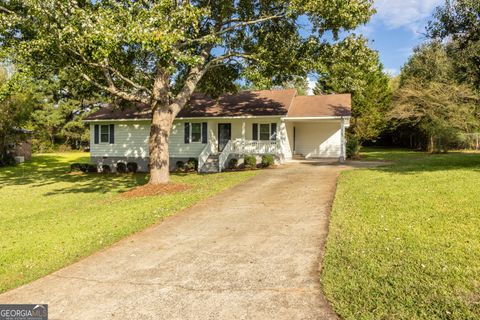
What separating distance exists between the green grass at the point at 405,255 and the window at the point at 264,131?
1210cm

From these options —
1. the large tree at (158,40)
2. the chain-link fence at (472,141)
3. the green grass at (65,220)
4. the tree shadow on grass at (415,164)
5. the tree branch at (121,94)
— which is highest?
the large tree at (158,40)

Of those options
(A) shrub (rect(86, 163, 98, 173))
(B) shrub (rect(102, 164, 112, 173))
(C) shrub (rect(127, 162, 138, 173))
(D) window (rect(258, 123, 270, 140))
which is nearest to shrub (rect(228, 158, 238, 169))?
(D) window (rect(258, 123, 270, 140))

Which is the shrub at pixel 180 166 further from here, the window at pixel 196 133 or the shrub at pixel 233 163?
the shrub at pixel 233 163

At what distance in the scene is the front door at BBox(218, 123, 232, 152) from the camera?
22.3 metres

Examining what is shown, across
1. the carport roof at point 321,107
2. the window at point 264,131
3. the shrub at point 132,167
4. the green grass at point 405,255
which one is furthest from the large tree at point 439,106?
the green grass at point 405,255

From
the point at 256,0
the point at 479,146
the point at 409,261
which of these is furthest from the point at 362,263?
the point at 479,146

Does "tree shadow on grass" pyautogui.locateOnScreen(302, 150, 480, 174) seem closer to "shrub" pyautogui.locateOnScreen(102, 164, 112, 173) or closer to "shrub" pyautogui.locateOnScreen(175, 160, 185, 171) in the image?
"shrub" pyautogui.locateOnScreen(175, 160, 185, 171)

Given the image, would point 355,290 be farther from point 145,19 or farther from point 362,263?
point 145,19

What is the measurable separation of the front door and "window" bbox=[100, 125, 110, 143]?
768 cm

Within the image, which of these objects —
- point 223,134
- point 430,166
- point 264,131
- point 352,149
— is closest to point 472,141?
point 352,149

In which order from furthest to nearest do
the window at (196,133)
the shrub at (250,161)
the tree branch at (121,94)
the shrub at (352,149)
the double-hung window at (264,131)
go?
the shrub at (352,149) < the window at (196,133) < the double-hung window at (264,131) < the shrub at (250,161) < the tree branch at (121,94)

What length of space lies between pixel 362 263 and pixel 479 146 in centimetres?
3258

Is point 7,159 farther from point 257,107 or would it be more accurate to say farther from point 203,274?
point 203,274

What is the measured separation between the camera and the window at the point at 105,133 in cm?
2434
